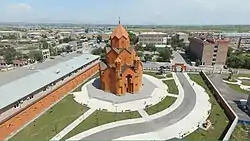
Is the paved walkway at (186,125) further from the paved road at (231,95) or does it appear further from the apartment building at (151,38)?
the apartment building at (151,38)

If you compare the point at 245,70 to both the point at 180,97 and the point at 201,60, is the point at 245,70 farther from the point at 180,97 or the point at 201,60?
the point at 180,97

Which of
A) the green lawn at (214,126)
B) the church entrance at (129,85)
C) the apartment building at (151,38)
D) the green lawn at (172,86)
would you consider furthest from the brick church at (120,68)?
the apartment building at (151,38)

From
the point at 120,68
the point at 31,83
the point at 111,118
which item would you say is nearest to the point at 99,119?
the point at 111,118

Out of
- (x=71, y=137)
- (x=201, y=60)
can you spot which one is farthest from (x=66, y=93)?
(x=201, y=60)

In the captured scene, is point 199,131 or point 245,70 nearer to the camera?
point 199,131

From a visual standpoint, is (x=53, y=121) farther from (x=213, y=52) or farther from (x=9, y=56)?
(x=9, y=56)

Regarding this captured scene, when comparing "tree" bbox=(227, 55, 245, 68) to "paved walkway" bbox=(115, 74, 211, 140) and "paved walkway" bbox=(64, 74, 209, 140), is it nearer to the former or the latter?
"paved walkway" bbox=(115, 74, 211, 140)
